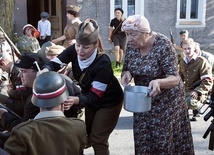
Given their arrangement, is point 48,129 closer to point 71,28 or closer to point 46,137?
point 46,137

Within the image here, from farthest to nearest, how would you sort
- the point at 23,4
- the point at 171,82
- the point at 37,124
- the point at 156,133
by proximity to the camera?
the point at 23,4 → the point at 156,133 → the point at 171,82 → the point at 37,124

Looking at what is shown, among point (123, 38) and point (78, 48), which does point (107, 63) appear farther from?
point (123, 38)

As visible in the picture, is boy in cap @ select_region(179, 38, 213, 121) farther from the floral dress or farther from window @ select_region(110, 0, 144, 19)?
window @ select_region(110, 0, 144, 19)

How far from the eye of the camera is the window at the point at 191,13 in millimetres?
14539

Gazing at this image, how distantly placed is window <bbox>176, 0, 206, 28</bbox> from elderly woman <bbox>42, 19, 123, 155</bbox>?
37.6ft

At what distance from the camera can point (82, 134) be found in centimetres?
251

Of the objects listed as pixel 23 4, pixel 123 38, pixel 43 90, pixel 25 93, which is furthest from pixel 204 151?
pixel 23 4

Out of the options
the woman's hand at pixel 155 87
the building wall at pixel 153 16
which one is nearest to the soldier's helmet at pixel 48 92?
the woman's hand at pixel 155 87

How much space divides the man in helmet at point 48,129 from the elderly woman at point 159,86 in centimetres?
100

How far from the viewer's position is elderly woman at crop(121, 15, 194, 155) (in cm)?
333

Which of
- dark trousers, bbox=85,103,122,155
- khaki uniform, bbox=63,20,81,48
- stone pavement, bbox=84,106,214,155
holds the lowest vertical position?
stone pavement, bbox=84,106,214,155

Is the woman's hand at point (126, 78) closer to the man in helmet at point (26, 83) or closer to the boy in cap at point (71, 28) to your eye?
the man in helmet at point (26, 83)

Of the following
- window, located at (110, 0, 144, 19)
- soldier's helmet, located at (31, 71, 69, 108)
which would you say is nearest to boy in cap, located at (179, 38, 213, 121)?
soldier's helmet, located at (31, 71, 69, 108)

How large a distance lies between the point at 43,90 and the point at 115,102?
1363mm
